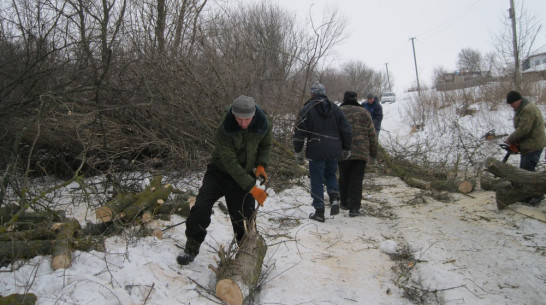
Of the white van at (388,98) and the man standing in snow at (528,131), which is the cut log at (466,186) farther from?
the white van at (388,98)

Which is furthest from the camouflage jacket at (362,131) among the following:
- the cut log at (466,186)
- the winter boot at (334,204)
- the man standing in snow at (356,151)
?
the cut log at (466,186)

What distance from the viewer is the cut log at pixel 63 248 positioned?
2726 millimetres

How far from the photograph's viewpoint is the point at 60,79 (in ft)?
18.2

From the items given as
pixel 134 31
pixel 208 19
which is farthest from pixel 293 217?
pixel 208 19

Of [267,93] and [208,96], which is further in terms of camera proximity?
[267,93]

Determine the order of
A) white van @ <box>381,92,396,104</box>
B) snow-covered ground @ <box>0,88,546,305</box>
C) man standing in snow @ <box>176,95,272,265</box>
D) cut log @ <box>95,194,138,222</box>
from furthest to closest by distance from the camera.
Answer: white van @ <box>381,92,396,104</box> → cut log @ <box>95,194,138,222</box> → man standing in snow @ <box>176,95,272,265</box> → snow-covered ground @ <box>0,88,546,305</box>

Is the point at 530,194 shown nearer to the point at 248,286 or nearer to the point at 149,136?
the point at 248,286

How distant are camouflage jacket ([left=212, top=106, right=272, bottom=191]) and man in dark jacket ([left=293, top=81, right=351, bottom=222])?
1474 millimetres

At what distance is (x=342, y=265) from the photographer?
3.56 meters

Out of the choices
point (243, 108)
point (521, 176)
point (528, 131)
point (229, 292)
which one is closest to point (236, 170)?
point (243, 108)

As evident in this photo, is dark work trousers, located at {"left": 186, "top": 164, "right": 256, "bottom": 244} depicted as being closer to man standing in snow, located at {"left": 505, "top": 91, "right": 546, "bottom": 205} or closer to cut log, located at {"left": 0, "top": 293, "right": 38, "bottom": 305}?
cut log, located at {"left": 0, "top": 293, "right": 38, "bottom": 305}

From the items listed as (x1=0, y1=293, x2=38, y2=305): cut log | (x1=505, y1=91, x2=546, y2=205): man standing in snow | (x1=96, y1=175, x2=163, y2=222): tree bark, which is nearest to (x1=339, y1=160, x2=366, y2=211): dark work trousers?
(x1=505, y1=91, x2=546, y2=205): man standing in snow

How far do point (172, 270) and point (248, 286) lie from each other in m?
0.69

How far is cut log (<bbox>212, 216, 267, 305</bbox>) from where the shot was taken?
2734mm
